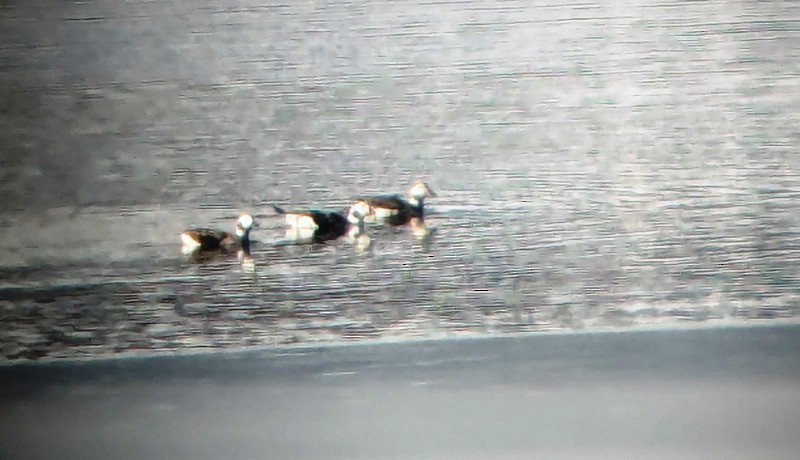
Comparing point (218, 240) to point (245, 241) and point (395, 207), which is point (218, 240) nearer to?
point (245, 241)

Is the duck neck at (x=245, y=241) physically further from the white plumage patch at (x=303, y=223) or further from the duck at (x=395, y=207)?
the duck at (x=395, y=207)

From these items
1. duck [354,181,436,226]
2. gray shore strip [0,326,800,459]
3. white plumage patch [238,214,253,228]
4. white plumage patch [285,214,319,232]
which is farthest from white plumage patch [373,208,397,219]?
gray shore strip [0,326,800,459]

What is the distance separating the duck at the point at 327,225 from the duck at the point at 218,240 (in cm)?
8

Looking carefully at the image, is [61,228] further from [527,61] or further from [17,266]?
[527,61]

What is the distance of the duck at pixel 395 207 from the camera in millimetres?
1561

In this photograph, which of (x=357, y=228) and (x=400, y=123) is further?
Result: (x=400, y=123)

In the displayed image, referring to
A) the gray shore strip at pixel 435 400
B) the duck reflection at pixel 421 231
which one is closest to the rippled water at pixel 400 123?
the duck reflection at pixel 421 231

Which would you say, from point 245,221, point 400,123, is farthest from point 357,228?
point 400,123

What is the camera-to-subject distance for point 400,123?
1.75m

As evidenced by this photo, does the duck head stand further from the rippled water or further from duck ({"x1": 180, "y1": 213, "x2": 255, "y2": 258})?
duck ({"x1": 180, "y1": 213, "x2": 255, "y2": 258})

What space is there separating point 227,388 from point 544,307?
47 centimetres

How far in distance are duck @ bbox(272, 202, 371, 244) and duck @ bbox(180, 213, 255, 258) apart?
0.25 feet

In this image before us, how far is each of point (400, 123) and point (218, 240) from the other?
1.49 feet

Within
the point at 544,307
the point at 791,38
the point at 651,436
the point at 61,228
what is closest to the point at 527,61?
the point at 791,38
